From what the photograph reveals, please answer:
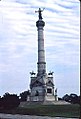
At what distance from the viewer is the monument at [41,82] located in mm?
69062

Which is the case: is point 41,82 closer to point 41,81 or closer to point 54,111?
point 41,81

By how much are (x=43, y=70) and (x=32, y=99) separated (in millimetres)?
6376

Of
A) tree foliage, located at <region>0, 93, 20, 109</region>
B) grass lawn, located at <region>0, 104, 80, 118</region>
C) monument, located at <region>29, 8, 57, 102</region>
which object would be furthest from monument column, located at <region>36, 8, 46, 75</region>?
grass lawn, located at <region>0, 104, 80, 118</region>

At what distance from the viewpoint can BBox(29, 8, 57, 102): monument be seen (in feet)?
227

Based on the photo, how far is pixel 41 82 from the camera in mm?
70062

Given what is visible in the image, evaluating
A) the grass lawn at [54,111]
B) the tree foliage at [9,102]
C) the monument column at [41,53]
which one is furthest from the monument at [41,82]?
the grass lawn at [54,111]

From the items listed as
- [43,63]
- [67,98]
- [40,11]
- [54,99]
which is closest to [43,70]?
[43,63]

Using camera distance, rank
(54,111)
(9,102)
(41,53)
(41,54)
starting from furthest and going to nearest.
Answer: (41,53) → (41,54) → (9,102) → (54,111)

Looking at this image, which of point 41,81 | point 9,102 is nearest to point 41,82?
point 41,81

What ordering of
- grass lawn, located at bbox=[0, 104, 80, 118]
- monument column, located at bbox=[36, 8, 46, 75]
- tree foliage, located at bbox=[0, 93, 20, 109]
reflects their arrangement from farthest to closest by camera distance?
1. monument column, located at bbox=[36, 8, 46, 75]
2. tree foliage, located at bbox=[0, 93, 20, 109]
3. grass lawn, located at bbox=[0, 104, 80, 118]

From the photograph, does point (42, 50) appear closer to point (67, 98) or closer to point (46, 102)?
point (46, 102)

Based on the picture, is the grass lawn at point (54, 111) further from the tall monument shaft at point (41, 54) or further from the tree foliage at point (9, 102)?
the tall monument shaft at point (41, 54)

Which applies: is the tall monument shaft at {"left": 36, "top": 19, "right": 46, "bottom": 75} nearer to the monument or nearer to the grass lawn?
the monument

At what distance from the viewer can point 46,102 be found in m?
66.8
